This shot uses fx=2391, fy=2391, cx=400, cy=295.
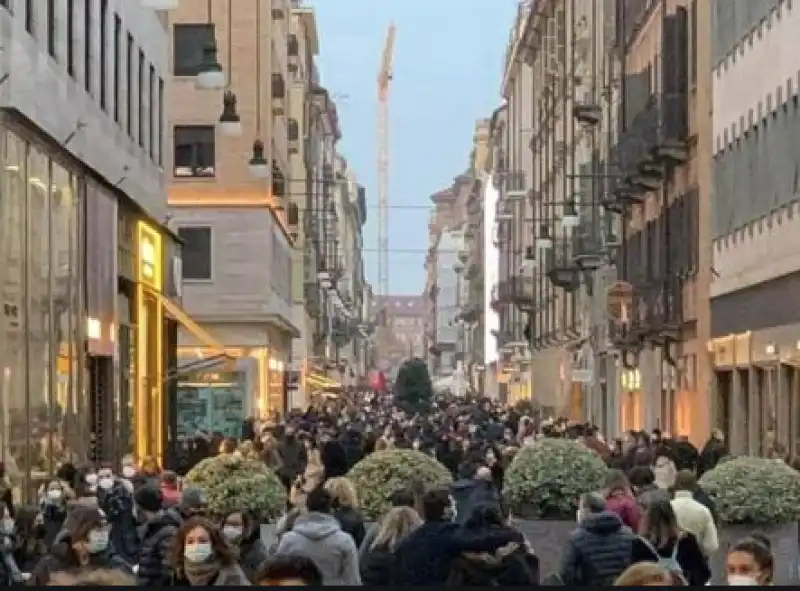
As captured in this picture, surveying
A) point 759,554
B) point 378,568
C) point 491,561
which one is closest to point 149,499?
point 378,568

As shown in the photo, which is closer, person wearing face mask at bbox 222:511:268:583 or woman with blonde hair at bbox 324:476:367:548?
person wearing face mask at bbox 222:511:268:583

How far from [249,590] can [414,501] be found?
9190 millimetres

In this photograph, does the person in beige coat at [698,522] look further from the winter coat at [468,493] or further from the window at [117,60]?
the window at [117,60]

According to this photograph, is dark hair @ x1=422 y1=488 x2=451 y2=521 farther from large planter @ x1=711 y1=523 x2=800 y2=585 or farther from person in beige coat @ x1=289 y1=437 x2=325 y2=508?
large planter @ x1=711 y1=523 x2=800 y2=585

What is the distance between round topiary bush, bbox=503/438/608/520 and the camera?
21078 millimetres

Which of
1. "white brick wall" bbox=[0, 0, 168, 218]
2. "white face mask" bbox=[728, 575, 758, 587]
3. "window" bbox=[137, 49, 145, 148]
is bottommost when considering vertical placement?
"white face mask" bbox=[728, 575, 758, 587]

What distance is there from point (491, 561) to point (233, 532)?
1.99 metres

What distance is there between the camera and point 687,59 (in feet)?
152

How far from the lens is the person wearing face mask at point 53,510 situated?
65.3ft

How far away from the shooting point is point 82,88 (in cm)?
3391

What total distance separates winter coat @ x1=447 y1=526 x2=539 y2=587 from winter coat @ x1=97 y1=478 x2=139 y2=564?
12.9ft

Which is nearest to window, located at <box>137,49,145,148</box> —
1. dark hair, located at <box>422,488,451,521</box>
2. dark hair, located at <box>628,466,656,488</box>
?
dark hair, located at <box>628,466,656,488</box>

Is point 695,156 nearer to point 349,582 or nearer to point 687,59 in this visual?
point 687,59

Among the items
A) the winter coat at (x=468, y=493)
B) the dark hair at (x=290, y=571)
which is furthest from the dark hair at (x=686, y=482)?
the dark hair at (x=290, y=571)
